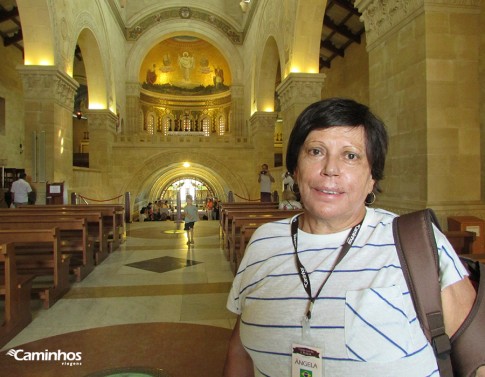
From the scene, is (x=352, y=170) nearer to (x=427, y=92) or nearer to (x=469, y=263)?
(x=469, y=263)

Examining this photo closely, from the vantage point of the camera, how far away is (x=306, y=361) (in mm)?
1188

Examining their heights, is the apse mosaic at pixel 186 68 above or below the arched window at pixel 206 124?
above

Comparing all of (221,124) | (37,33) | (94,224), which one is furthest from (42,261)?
(221,124)

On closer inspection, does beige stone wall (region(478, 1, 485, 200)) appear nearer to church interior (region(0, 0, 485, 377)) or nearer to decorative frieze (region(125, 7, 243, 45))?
church interior (region(0, 0, 485, 377))

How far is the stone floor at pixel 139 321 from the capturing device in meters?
2.66

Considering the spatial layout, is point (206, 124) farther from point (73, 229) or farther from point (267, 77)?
point (73, 229)

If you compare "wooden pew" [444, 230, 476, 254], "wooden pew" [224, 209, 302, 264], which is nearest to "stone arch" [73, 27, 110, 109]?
"wooden pew" [224, 209, 302, 264]

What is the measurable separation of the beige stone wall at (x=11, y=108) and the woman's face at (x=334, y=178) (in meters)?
19.7

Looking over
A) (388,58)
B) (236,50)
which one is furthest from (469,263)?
(236,50)

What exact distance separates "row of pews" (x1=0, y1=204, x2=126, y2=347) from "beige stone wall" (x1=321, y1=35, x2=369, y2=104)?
12.2m

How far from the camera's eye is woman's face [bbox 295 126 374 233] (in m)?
1.37

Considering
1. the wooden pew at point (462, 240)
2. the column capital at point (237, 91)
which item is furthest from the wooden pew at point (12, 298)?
the column capital at point (237, 91)

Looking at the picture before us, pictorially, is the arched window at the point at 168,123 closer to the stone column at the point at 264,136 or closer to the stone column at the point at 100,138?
the stone column at the point at 100,138

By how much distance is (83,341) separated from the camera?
321 centimetres
